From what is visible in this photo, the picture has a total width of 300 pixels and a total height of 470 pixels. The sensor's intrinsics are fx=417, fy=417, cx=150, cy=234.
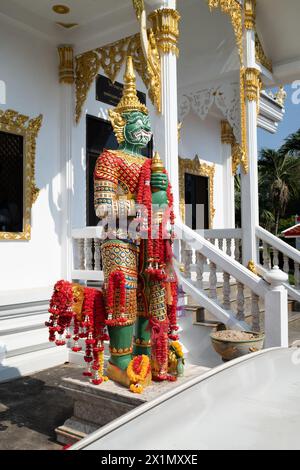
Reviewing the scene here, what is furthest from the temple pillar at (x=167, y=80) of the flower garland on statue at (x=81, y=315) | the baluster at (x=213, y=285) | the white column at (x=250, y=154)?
the white column at (x=250, y=154)

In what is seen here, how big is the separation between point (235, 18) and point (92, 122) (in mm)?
2511

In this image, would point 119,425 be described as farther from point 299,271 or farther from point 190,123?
point 190,123

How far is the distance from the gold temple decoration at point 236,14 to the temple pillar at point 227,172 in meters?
2.94

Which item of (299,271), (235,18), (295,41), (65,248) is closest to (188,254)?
(65,248)

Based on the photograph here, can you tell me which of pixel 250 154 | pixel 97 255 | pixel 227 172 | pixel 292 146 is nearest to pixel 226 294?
pixel 97 255

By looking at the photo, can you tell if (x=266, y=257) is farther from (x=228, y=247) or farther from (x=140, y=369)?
(x=140, y=369)

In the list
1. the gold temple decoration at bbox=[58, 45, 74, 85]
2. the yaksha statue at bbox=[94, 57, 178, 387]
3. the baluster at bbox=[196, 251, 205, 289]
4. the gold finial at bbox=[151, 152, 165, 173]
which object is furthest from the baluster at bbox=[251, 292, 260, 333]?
the gold temple decoration at bbox=[58, 45, 74, 85]

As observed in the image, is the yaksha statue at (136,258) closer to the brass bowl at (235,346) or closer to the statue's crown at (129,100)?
the statue's crown at (129,100)

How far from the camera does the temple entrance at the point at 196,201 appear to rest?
8.36 metres

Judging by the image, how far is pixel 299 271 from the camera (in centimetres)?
627

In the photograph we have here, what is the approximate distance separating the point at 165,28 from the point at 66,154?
209 centimetres

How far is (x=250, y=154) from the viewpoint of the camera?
636cm

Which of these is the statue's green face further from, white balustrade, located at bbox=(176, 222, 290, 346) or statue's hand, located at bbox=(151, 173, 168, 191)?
white balustrade, located at bbox=(176, 222, 290, 346)

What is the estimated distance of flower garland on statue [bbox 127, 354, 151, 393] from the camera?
2734 mm
